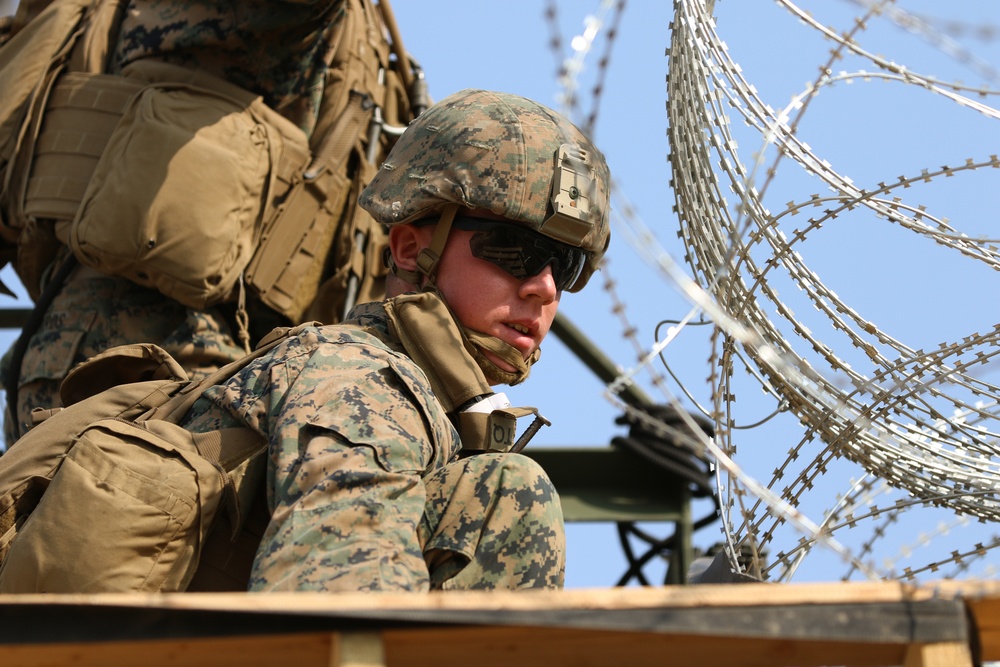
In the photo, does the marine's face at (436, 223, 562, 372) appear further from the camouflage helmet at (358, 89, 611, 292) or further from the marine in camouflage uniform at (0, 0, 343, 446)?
the marine in camouflage uniform at (0, 0, 343, 446)

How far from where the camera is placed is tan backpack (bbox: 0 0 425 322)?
5.46m

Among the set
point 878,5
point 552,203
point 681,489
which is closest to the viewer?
point 878,5

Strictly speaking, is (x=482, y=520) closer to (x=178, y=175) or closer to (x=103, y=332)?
(x=178, y=175)

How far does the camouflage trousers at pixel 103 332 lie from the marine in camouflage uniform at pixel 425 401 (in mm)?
1608

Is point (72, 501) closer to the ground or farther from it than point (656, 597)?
farther from it

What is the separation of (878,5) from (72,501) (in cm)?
176

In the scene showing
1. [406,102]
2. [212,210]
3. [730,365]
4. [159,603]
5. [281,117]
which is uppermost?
[406,102]

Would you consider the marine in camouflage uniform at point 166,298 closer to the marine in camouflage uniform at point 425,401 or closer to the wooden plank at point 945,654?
the marine in camouflage uniform at point 425,401

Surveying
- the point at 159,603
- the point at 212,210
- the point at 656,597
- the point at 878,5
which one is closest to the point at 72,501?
the point at 159,603

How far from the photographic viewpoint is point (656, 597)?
2293mm

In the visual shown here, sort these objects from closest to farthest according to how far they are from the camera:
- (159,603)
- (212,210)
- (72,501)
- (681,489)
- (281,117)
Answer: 1. (159,603)
2. (72,501)
3. (212,210)
4. (281,117)
5. (681,489)

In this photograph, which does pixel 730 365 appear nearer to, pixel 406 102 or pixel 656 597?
pixel 656 597

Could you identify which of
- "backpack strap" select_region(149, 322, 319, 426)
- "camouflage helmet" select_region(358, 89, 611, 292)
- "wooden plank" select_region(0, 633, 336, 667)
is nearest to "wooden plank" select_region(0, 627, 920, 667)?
"wooden plank" select_region(0, 633, 336, 667)

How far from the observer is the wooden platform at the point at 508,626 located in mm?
2266
